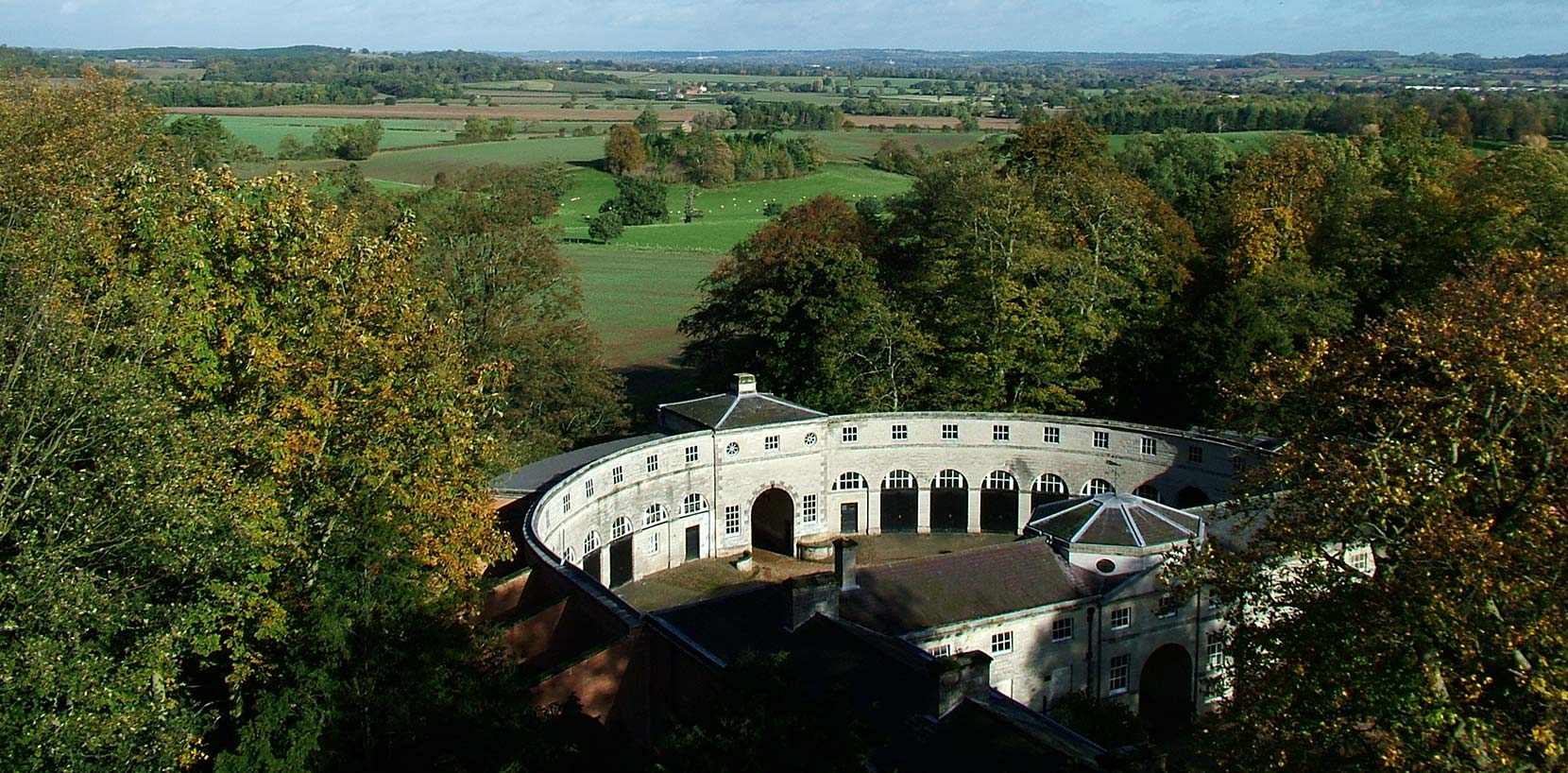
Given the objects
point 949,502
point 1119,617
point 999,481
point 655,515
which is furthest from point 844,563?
point 999,481

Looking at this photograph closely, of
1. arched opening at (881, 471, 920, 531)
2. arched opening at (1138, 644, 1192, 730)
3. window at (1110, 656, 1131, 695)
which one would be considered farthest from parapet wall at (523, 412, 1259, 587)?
window at (1110, 656, 1131, 695)

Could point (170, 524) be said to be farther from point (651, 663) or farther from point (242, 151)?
point (242, 151)

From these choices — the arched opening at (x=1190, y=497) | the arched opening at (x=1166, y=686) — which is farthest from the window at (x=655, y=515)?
the arched opening at (x=1190, y=497)

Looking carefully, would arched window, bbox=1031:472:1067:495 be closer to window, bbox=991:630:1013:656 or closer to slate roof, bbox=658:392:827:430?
slate roof, bbox=658:392:827:430

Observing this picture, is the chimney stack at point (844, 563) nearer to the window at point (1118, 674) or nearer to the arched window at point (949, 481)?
the window at point (1118, 674)

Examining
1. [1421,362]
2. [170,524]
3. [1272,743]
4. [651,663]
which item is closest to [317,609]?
[170,524]

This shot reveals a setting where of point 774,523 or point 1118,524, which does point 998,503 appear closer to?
point 774,523
